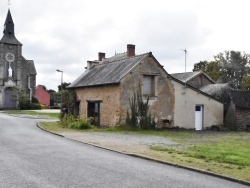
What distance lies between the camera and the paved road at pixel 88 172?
27.8 feet

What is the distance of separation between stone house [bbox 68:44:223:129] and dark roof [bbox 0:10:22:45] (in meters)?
46.4

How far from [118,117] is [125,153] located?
519 inches

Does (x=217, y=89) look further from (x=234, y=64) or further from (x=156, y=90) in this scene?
(x=234, y=64)

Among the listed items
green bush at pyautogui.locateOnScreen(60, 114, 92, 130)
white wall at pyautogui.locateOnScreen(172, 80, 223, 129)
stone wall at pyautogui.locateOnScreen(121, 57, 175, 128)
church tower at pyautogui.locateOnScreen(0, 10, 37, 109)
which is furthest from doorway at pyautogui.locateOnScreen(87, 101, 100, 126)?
church tower at pyautogui.locateOnScreen(0, 10, 37, 109)

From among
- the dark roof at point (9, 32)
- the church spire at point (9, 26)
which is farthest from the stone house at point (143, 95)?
the church spire at point (9, 26)

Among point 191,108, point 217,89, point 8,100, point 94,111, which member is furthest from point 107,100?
point 8,100

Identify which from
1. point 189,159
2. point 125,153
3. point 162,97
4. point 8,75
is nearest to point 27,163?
point 125,153

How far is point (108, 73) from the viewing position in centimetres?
3014

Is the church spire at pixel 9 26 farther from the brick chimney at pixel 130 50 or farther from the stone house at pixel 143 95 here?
the stone house at pixel 143 95

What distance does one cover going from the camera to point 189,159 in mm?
12312

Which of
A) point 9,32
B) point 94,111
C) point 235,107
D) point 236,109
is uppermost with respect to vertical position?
point 9,32

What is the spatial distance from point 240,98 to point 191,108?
19.6 ft

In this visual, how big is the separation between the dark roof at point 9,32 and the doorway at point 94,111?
48.3 meters

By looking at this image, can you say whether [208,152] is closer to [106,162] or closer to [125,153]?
[125,153]
